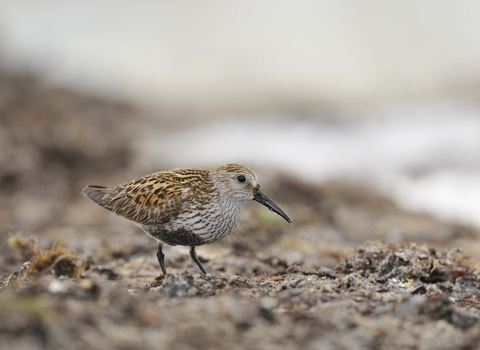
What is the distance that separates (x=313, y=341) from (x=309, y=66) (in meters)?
28.1

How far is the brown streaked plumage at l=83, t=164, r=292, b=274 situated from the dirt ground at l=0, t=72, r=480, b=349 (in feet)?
2.09

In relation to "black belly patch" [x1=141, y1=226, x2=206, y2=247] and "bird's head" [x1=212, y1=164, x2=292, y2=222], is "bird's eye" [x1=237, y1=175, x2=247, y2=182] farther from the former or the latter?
"black belly patch" [x1=141, y1=226, x2=206, y2=247]

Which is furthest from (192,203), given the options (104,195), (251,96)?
(251,96)

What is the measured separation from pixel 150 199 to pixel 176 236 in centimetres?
57

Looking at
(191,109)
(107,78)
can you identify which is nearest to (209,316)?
(191,109)

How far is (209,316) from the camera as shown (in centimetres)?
467

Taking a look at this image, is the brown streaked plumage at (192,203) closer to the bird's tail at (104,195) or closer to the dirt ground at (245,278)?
the bird's tail at (104,195)

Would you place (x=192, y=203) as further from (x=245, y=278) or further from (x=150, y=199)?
(x=245, y=278)

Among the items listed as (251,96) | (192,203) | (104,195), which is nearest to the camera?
(192,203)

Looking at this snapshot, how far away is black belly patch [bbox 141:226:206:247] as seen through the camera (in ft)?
22.4

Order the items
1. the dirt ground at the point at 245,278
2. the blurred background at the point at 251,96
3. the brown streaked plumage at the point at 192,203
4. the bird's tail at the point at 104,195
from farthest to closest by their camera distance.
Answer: the blurred background at the point at 251,96
the bird's tail at the point at 104,195
the brown streaked plumage at the point at 192,203
the dirt ground at the point at 245,278

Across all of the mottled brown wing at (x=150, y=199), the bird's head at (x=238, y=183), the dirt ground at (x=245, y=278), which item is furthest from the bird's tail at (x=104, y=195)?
the bird's head at (x=238, y=183)

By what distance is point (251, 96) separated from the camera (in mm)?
30250

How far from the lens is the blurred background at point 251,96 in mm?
16578
